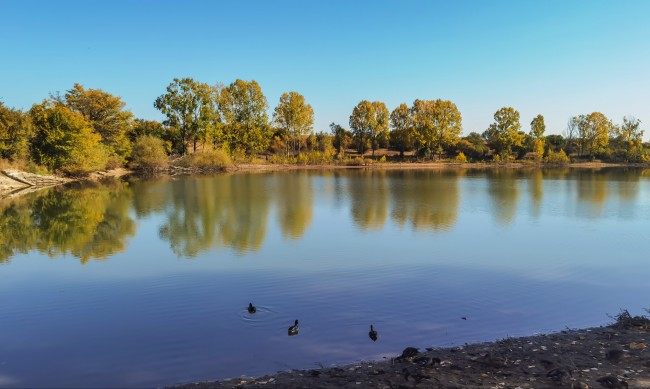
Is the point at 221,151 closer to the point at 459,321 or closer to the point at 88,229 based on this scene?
the point at 88,229

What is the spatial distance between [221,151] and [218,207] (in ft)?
117

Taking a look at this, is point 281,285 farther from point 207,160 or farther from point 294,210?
point 207,160

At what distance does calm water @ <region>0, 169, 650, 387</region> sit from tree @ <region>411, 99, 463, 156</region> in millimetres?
49986

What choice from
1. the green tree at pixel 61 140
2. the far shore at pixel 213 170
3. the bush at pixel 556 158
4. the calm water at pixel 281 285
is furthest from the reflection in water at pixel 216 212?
the bush at pixel 556 158

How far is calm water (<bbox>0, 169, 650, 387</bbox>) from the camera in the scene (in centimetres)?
605

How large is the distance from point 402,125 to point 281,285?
218 feet

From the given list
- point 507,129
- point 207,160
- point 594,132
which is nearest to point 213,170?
point 207,160

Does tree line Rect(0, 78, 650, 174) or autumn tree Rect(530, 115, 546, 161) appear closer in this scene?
tree line Rect(0, 78, 650, 174)

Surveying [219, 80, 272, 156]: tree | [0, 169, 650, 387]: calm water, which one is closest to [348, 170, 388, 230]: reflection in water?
[0, 169, 650, 387]: calm water

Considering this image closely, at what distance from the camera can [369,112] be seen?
7025cm

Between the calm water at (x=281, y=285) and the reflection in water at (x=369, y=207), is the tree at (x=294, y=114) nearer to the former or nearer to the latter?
the reflection in water at (x=369, y=207)

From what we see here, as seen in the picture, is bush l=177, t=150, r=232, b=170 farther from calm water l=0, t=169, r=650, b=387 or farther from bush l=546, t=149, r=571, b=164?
bush l=546, t=149, r=571, b=164

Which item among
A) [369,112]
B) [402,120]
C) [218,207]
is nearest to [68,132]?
[218,207]

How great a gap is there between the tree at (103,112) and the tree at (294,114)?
22832 millimetres
